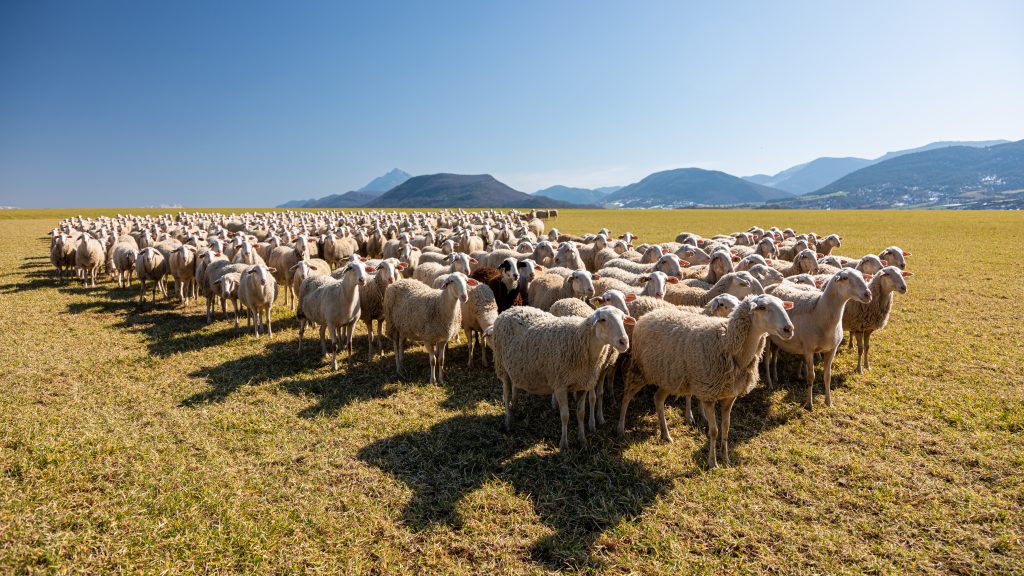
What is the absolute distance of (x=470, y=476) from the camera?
5984mm

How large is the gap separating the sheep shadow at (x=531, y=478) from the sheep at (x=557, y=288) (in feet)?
10.7

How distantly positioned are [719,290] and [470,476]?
21.1ft

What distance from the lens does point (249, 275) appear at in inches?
456

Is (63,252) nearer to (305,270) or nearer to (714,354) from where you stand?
(305,270)

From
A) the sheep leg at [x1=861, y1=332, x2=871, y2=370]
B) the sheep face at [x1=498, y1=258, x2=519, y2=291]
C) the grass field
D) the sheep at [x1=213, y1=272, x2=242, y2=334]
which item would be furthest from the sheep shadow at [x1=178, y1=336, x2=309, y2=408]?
the sheep leg at [x1=861, y1=332, x2=871, y2=370]

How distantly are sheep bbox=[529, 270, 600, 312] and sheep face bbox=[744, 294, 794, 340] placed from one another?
3933mm

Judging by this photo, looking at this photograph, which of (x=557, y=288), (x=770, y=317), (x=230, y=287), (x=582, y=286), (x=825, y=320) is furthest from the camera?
(x=230, y=287)

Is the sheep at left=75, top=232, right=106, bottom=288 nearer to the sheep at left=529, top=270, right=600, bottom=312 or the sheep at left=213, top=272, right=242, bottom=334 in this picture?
the sheep at left=213, top=272, right=242, bottom=334

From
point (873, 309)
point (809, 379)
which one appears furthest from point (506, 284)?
point (873, 309)

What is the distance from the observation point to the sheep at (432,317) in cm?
906

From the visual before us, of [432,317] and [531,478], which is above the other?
[432,317]

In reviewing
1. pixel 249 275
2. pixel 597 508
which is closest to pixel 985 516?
pixel 597 508

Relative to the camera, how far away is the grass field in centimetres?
461

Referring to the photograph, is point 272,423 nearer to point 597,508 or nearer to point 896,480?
point 597,508
